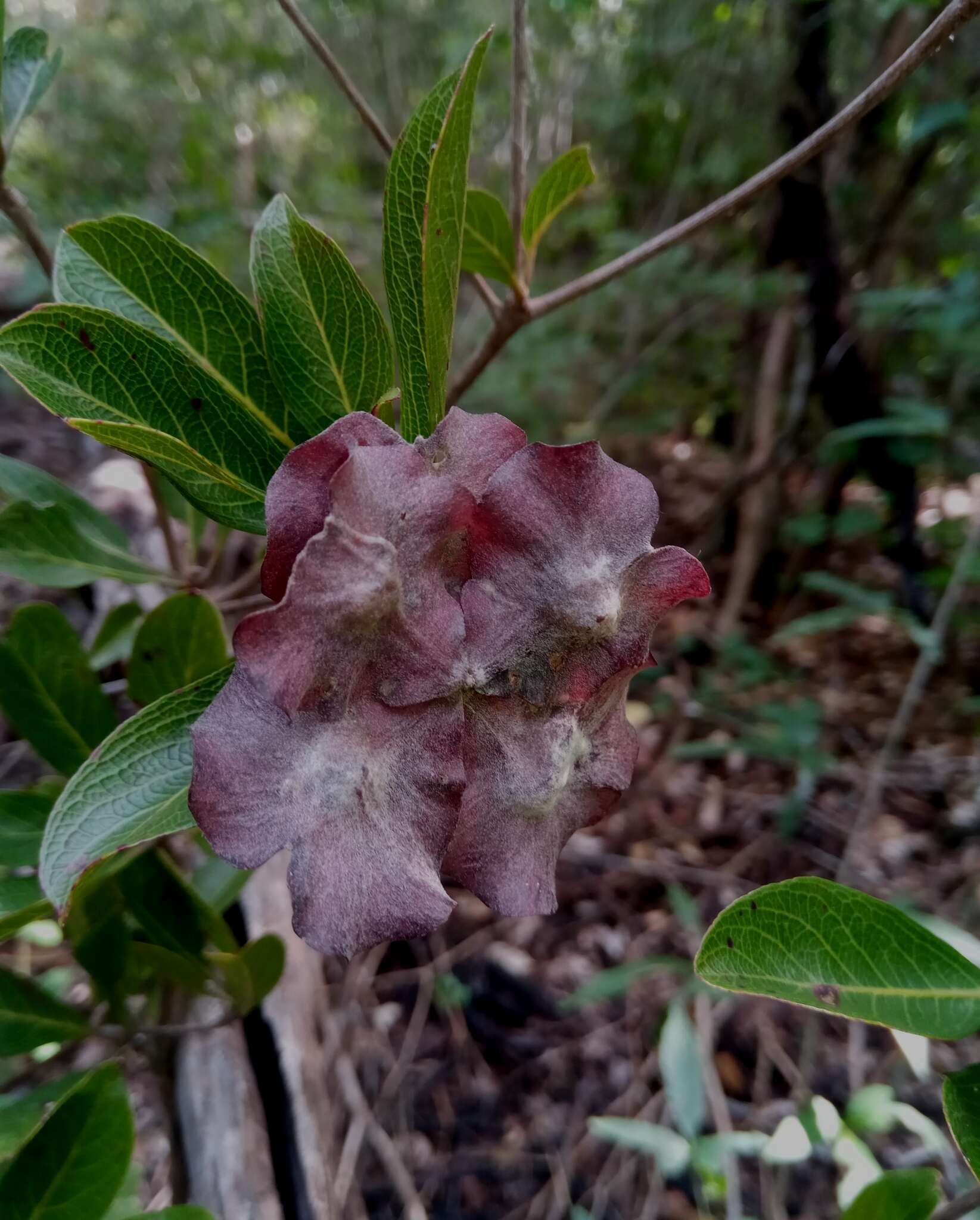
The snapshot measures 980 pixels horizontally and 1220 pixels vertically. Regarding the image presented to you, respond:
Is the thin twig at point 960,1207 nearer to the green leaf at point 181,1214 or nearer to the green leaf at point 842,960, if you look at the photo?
the green leaf at point 842,960

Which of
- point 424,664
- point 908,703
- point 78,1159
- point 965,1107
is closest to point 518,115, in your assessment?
point 424,664

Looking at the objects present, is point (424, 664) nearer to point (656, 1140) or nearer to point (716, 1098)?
point (656, 1140)

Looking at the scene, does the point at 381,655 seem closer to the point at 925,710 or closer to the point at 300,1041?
the point at 300,1041

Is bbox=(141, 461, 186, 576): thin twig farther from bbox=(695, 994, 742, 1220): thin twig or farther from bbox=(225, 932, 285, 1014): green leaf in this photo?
bbox=(695, 994, 742, 1220): thin twig

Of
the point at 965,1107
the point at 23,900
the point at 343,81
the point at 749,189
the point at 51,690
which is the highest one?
the point at 343,81

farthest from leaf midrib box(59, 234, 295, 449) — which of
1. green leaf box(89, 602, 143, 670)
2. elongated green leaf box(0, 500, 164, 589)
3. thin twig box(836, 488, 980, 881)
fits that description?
thin twig box(836, 488, 980, 881)

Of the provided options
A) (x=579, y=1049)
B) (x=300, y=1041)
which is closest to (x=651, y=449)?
(x=579, y=1049)

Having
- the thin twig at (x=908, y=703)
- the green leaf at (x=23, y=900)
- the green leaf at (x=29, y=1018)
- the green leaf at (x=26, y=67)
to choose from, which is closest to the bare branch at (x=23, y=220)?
the green leaf at (x=26, y=67)
